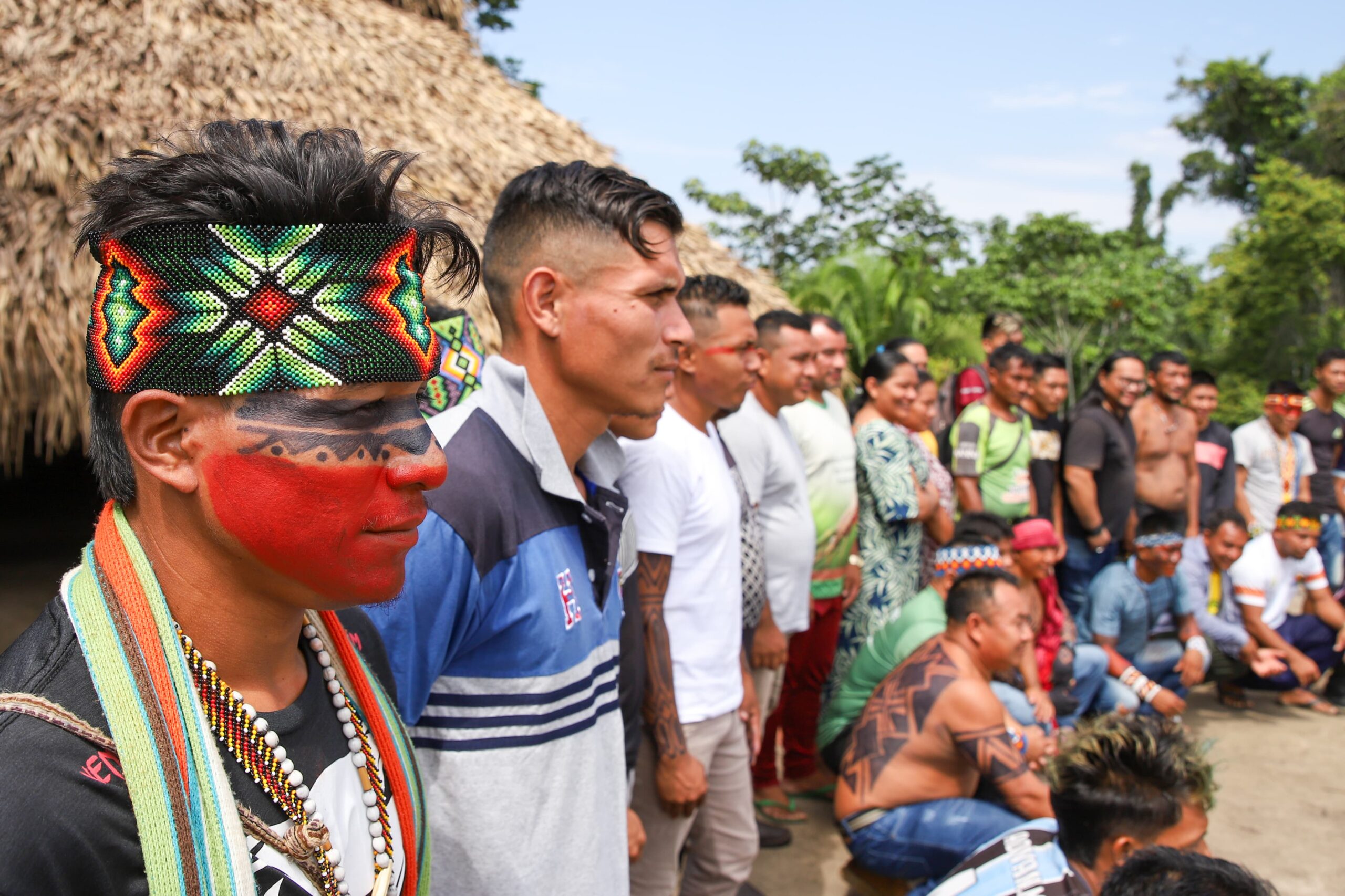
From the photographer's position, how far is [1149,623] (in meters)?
5.45

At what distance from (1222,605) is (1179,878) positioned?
4957mm

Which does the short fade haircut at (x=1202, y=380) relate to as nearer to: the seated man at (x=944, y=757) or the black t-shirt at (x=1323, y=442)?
the black t-shirt at (x=1323, y=442)

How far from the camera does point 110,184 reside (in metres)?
1.04

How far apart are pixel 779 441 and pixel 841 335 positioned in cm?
123

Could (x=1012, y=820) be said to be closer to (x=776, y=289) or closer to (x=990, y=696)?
(x=990, y=696)

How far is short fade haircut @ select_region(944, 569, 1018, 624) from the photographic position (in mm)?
3535

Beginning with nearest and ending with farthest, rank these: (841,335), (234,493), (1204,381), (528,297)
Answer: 1. (234,493)
2. (528,297)
3. (841,335)
4. (1204,381)

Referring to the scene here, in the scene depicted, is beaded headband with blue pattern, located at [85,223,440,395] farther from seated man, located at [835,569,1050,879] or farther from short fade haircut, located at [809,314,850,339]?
short fade haircut, located at [809,314,850,339]

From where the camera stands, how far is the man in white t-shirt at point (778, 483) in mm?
3779

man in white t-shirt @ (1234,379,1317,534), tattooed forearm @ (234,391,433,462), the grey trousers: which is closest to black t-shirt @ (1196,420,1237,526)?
man in white t-shirt @ (1234,379,1317,534)

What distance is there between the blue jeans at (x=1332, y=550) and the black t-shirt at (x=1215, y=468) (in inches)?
24.1

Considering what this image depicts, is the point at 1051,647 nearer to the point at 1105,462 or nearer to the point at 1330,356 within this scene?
the point at 1105,462

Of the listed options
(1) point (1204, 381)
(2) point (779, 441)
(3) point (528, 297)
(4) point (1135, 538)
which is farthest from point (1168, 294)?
(3) point (528, 297)


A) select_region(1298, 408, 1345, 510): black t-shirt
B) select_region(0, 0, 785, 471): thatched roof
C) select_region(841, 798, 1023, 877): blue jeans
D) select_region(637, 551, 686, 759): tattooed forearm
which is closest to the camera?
select_region(637, 551, 686, 759): tattooed forearm
